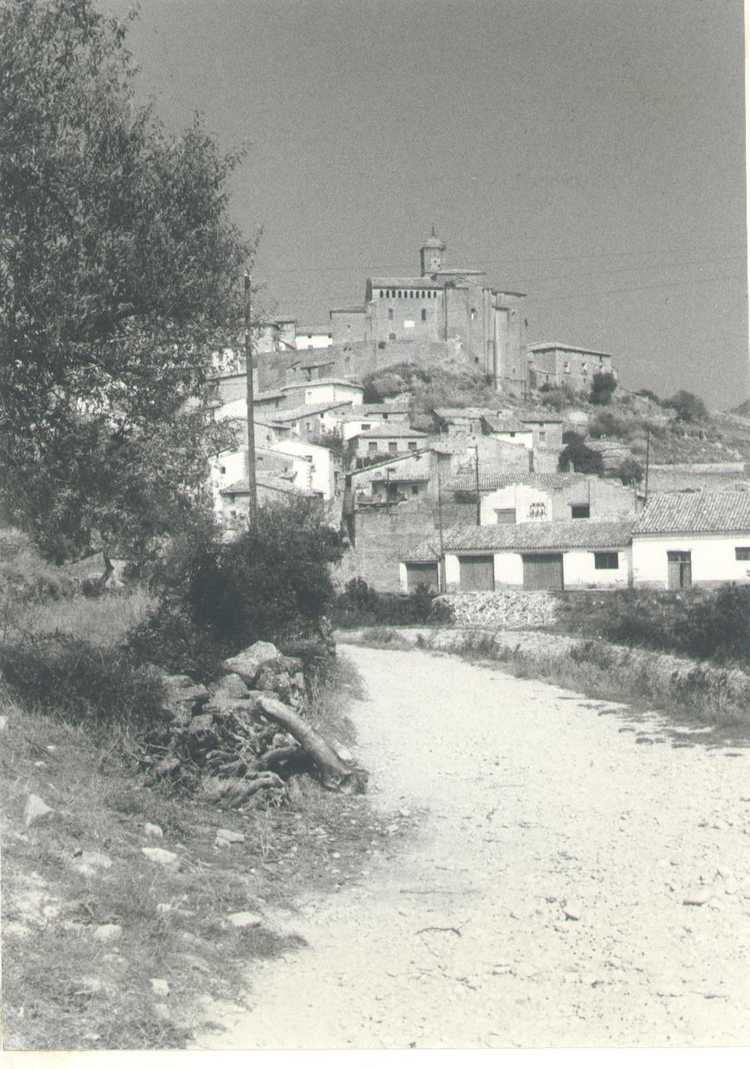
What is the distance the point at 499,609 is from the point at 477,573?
8876mm

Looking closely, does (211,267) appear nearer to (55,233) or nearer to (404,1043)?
(55,233)

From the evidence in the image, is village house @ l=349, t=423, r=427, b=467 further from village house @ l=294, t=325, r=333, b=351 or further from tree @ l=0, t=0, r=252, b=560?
tree @ l=0, t=0, r=252, b=560

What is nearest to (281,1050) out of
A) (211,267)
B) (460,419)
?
(211,267)

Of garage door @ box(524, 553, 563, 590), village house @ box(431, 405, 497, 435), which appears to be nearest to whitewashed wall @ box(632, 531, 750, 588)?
garage door @ box(524, 553, 563, 590)

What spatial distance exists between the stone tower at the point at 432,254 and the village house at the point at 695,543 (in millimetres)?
75322

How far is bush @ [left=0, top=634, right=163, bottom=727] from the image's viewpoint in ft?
32.5

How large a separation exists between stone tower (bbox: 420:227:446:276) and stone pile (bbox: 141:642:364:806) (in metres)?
108

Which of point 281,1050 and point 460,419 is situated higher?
point 460,419

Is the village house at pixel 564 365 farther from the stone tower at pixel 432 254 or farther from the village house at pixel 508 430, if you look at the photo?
the village house at pixel 508 430

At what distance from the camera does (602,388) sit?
11225 cm

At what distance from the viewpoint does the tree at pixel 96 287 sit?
8.68 metres

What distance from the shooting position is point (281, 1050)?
488 centimetres

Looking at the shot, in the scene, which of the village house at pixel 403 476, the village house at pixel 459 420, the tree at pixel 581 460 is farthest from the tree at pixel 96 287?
the tree at pixel 581 460

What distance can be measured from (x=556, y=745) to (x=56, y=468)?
25.0 feet
